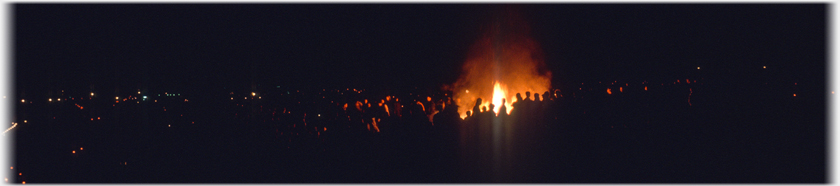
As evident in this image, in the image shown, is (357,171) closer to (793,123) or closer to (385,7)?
(385,7)

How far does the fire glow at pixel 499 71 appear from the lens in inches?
313

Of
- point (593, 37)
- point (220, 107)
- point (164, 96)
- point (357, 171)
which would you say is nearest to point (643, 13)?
point (593, 37)

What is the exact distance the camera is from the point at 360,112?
530 centimetres

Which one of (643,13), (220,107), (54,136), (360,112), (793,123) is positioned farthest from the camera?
(643,13)

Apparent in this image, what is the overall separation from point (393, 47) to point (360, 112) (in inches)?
121

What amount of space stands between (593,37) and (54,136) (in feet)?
31.1

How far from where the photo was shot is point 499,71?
8109 mm

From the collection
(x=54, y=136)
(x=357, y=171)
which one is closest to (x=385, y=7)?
(x=357, y=171)

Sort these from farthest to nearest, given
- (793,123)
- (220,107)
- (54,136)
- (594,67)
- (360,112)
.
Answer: (594,67), (220,107), (54,136), (360,112), (793,123)

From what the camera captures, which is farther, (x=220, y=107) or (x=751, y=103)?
(x=220, y=107)

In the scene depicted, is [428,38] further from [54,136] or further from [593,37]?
[54,136]

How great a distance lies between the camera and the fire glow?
26.0ft

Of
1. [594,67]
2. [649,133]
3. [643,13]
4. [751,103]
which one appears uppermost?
[643,13]

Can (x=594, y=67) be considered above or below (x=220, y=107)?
above
